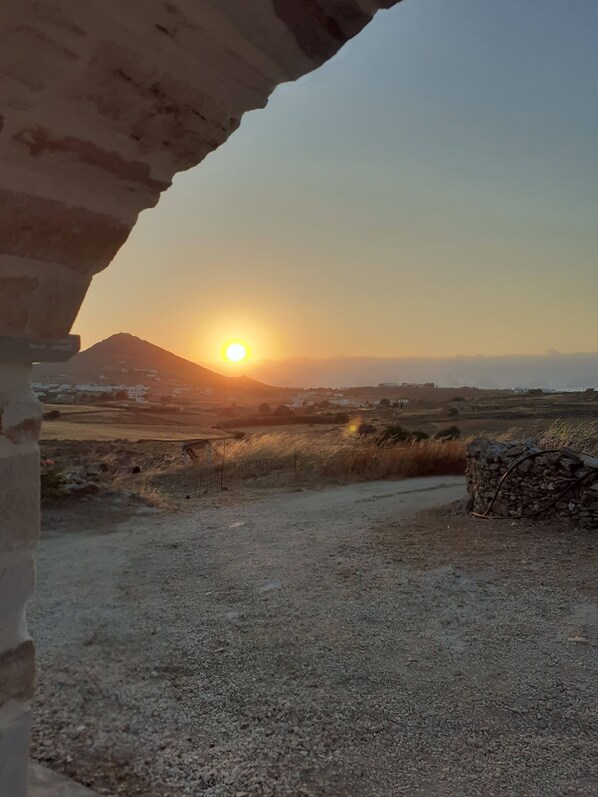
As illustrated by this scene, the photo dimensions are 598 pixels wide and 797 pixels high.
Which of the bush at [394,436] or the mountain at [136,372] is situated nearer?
the bush at [394,436]

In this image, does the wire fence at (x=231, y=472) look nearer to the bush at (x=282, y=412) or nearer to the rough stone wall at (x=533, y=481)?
the rough stone wall at (x=533, y=481)

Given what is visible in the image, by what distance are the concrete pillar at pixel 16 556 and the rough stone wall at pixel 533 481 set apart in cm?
703

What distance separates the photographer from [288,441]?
48.9 ft

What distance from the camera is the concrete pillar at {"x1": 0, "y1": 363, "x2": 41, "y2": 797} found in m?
1.85

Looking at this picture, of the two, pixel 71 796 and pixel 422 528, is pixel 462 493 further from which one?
pixel 71 796

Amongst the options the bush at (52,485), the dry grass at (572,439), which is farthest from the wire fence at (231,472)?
the dry grass at (572,439)

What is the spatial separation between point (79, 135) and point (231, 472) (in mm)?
11112

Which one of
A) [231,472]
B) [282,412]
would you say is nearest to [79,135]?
[231,472]

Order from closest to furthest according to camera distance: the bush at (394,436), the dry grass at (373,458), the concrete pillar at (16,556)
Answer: the concrete pillar at (16,556) → the dry grass at (373,458) → the bush at (394,436)

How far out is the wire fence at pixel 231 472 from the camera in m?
11.4

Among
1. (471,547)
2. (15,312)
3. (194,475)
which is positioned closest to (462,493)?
(471,547)

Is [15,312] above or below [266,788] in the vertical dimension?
above

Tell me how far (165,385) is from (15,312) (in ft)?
206

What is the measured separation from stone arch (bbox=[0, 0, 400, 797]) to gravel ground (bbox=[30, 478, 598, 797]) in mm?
1404
